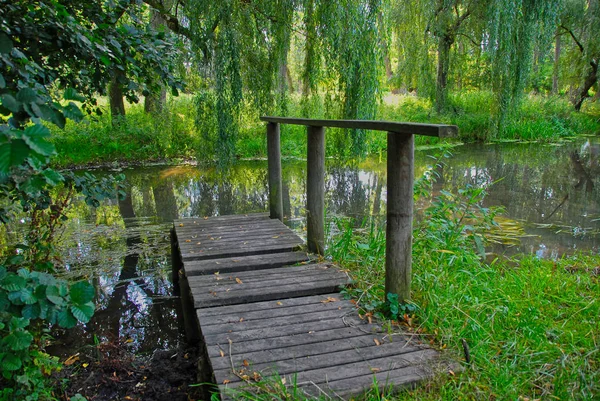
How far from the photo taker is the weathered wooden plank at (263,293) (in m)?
2.76

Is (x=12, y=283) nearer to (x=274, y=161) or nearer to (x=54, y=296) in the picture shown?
(x=54, y=296)

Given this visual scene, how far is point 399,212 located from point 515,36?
297 inches

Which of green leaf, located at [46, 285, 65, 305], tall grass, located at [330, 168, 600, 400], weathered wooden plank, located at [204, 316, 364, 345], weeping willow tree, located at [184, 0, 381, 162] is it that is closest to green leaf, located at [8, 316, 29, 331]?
green leaf, located at [46, 285, 65, 305]

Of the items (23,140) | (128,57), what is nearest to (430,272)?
(128,57)

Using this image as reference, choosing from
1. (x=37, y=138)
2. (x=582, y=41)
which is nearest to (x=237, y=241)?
(x=37, y=138)

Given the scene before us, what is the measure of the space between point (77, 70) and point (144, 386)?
69.9 inches

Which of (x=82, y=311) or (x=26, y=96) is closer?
(x=26, y=96)

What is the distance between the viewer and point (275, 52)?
5938mm

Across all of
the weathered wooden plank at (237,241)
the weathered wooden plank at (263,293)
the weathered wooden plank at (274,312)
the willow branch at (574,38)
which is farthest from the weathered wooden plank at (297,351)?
the willow branch at (574,38)

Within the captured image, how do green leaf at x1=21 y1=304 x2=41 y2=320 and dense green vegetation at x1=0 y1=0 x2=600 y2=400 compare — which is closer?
green leaf at x1=21 y1=304 x2=41 y2=320

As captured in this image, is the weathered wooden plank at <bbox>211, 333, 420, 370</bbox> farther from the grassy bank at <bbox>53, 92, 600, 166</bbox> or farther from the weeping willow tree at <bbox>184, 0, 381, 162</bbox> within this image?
the grassy bank at <bbox>53, 92, 600, 166</bbox>

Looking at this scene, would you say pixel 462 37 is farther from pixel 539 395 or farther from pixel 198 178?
pixel 539 395

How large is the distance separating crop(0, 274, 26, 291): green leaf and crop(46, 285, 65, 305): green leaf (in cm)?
9

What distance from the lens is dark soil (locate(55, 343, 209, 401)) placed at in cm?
267
